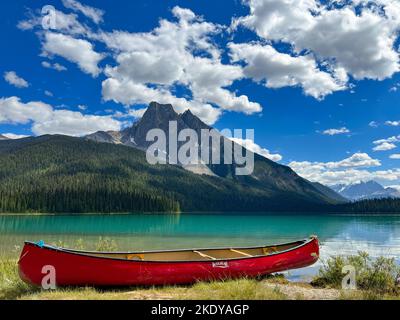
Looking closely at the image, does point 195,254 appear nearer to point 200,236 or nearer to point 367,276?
point 367,276

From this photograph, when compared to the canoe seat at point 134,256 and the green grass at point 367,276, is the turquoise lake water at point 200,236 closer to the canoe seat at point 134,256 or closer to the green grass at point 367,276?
the green grass at point 367,276

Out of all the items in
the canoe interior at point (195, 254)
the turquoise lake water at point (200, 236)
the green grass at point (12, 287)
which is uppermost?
the canoe interior at point (195, 254)

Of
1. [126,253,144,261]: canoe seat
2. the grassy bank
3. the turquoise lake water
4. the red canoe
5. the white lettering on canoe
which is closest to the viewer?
the grassy bank

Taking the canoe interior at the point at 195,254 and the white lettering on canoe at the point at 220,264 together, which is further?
the canoe interior at the point at 195,254

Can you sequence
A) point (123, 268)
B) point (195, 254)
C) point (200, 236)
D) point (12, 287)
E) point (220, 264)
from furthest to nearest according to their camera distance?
point (200, 236) < point (195, 254) < point (220, 264) < point (12, 287) < point (123, 268)

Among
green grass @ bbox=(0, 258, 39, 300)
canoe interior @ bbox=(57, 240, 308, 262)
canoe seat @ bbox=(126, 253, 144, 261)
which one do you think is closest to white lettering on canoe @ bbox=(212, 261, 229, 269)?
canoe interior @ bbox=(57, 240, 308, 262)

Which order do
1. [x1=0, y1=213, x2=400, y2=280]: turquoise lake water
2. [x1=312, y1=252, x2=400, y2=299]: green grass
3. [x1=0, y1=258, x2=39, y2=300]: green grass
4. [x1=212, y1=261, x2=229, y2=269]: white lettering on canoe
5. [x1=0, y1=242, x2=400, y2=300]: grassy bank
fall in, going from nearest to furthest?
1. [x1=0, y1=242, x2=400, y2=300]: grassy bank
2. [x1=0, y1=258, x2=39, y2=300]: green grass
3. [x1=312, y1=252, x2=400, y2=299]: green grass
4. [x1=212, y1=261, x2=229, y2=269]: white lettering on canoe
5. [x1=0, y1=213, x2=400, y2=280]: turquoise lake water

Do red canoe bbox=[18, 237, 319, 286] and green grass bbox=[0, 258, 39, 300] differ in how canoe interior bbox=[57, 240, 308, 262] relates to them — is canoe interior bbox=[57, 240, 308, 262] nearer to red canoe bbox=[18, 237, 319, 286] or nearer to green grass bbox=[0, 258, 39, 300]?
red canoe bbox=[18, 237, 319, 286]

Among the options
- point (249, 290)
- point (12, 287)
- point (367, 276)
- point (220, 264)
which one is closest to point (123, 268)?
point (220, 264)

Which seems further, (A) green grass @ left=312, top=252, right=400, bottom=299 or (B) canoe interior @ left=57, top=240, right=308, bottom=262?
(B) canoe interior @ left=57, top=240, right=308, bottom=262

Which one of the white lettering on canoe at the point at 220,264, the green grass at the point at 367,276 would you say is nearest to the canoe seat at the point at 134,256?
the white lettering on canoe at the point at 220,264
